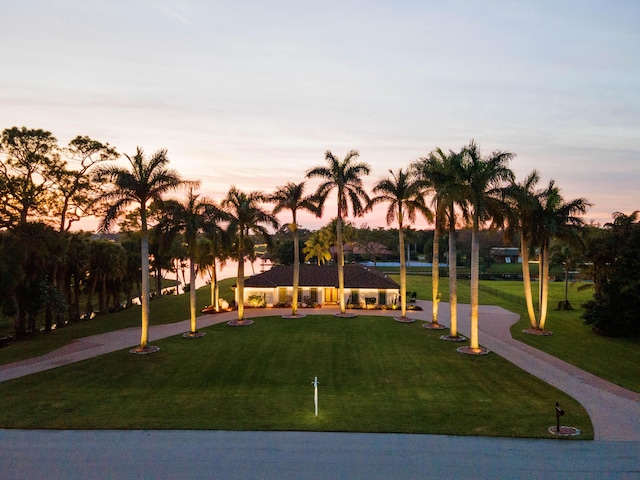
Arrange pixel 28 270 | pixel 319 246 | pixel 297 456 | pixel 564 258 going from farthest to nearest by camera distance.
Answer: pixel 319 246 → pixel 564 258 → pixel 28 270 → pixel 297 456

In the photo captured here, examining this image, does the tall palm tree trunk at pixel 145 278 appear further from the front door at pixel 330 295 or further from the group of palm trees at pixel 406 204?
the front door at pixel 330 295

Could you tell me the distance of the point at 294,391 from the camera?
1653 centimetres

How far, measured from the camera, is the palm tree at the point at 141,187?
21947mm

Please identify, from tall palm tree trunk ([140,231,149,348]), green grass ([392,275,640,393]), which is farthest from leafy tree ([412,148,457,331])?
tall palm tree trunk ([140,231,149,348])

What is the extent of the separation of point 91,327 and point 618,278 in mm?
37753

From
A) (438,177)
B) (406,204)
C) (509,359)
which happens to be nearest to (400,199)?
(406,204)

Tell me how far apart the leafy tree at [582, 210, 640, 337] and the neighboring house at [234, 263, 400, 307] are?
51.5ft

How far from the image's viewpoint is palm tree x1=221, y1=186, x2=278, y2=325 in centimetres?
2953

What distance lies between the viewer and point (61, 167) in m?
29.1

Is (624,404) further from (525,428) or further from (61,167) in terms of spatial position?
(61,167)

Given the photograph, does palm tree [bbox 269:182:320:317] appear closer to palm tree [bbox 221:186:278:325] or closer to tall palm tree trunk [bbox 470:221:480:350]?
palm tree [bbox 221:186:278:325]

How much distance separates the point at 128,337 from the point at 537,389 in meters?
24.0

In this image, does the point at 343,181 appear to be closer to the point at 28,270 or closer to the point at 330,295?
the point at 330,295

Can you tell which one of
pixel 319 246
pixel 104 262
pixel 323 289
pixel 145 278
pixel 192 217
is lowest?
pixel 323 289
